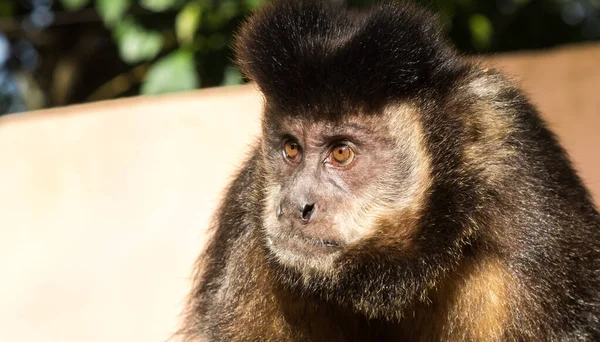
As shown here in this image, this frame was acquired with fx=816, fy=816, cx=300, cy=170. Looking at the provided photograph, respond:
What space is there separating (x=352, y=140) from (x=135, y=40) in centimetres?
377

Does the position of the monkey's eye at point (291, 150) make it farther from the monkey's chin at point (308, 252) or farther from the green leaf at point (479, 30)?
the green leaf at point (479, 30)

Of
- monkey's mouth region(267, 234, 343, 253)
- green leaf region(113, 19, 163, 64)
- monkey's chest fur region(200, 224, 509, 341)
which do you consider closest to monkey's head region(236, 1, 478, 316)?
monkey's mouth region(267, 234, 343, 253)

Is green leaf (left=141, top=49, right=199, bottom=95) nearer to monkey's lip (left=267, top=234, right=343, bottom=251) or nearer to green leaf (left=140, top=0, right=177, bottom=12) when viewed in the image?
green leaf (left=140, top=0, right=177, bottom=12)

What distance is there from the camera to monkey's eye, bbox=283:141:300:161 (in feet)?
10.7

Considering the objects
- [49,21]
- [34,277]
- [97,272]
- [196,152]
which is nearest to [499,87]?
[196,152]

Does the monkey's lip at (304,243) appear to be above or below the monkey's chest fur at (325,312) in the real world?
above

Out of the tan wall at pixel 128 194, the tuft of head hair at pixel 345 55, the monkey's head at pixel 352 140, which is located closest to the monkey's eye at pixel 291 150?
the monkey's head at pixel 352 140

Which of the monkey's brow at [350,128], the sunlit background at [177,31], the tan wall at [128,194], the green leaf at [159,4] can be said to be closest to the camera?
the monkey's brow at [350,128]

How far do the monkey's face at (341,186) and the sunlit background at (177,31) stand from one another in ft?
6.88

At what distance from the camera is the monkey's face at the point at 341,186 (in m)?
3.08

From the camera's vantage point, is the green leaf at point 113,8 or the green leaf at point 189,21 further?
the green leaf at point 113,8

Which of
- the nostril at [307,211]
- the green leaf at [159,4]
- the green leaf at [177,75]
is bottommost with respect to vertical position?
the green leaf at [177,75]

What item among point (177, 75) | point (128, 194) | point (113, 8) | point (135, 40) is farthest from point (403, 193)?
point (135, 40)

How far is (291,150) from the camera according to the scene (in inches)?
129
